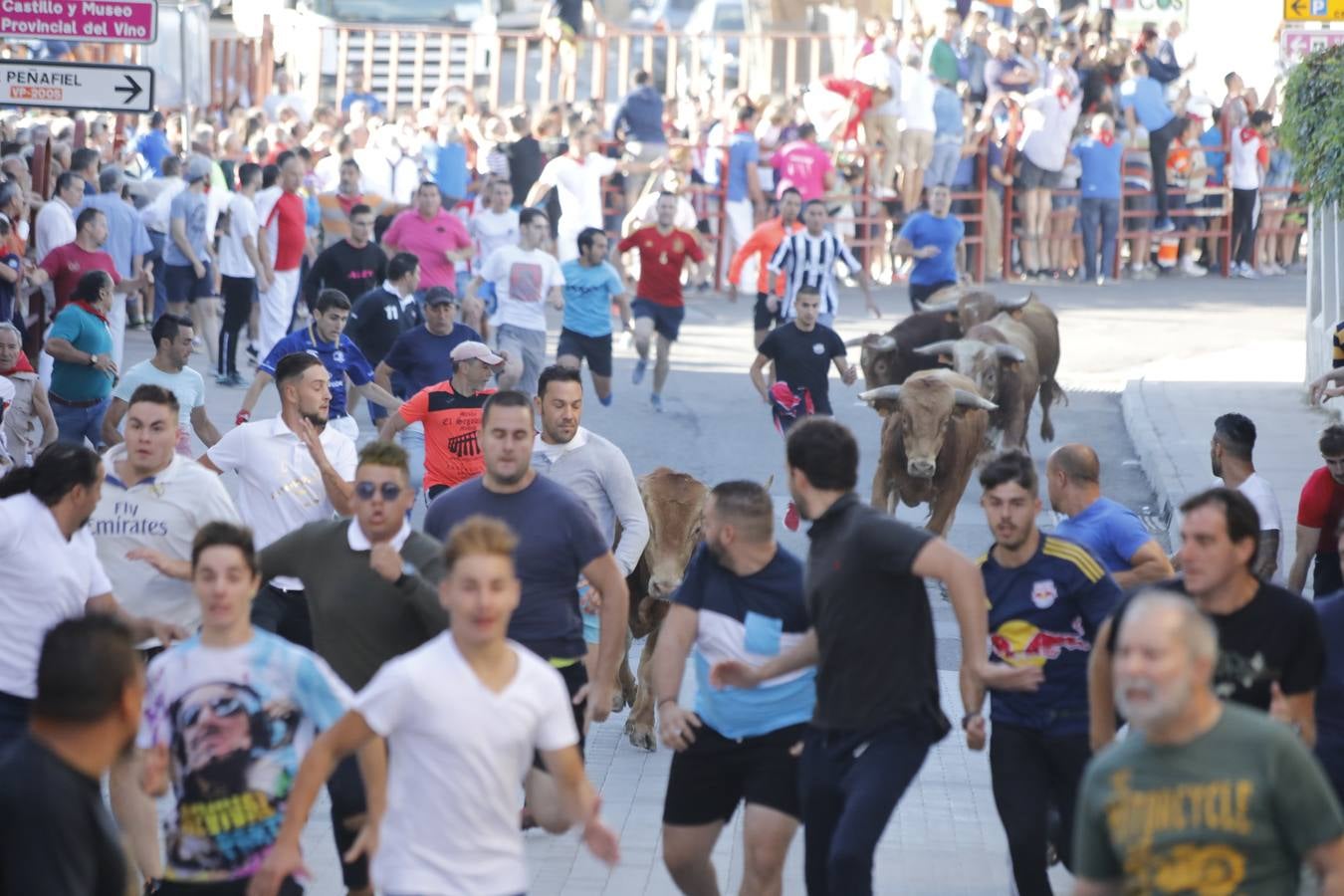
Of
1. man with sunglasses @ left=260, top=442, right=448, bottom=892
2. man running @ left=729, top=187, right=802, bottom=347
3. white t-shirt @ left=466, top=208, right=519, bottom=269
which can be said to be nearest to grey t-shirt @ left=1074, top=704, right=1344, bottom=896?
man with sunglasses @ left=260, top=442, right=448, bottom=892

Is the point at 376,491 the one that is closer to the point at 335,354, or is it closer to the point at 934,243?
the point at 335,354

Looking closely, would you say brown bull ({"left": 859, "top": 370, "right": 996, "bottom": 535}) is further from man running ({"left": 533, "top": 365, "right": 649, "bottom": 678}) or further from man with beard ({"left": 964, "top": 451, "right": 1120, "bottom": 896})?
man with beard ({"left": 964, "top": 451, "right": 1120, "bottom": 896})

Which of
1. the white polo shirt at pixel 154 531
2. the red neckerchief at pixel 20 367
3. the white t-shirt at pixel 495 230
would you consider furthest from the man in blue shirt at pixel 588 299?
Answer: the white polo shirt at pixel 154 531

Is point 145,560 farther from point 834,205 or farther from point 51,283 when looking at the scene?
point 834,205

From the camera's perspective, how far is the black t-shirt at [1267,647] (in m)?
6.03

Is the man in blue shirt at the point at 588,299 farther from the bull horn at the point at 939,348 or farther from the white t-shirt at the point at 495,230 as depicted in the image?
the bull horn at the point at 939,348

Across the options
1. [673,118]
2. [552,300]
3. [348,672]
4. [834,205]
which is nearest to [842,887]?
[348,672]

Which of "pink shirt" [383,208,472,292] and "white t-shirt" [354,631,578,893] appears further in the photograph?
"pink shirt" [383,208,472,292]

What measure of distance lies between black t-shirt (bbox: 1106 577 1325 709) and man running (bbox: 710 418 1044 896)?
0.62 m

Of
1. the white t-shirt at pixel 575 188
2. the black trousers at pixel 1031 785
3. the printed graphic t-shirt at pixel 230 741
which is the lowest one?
the black trousers at pixel 1031 785

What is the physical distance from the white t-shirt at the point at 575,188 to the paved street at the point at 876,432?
1.84m

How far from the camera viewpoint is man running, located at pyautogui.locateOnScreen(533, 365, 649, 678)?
8.98 metres

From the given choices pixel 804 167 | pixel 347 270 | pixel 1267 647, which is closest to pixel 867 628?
pixel 1267 647

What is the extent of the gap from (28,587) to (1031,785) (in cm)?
329
